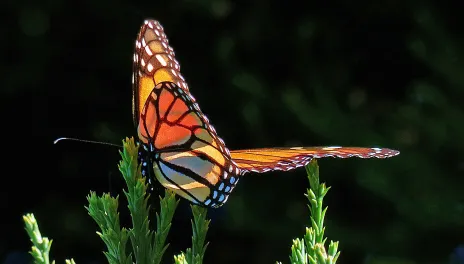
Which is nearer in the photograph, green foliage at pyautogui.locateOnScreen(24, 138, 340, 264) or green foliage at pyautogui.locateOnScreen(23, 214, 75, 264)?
green foliage at pyautogui.locateOnScreen(23, 214, 75, 264)

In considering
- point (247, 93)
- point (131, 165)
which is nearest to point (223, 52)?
point (247, 93)

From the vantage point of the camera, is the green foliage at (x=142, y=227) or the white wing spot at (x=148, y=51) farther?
the white wing spot at (x=148, y=51)

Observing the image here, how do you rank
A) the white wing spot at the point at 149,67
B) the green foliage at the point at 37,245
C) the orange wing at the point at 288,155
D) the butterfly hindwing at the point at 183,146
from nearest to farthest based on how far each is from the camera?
the green foliage at the point at 37,245, the orange wing at the point at 288,155, the butterfly hindwing at the point at 183,146, the white wing spot at the point at 149,67

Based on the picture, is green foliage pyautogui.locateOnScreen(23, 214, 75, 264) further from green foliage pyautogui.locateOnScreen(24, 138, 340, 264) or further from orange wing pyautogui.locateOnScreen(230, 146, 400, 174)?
orange wing pyautogui.locateOnScreen(230, 146, 400, 174)

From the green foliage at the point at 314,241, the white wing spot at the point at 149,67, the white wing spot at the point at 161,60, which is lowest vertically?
the green foliage at the point at 314,241

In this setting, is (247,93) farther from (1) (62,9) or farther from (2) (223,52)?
(1) (62,9)

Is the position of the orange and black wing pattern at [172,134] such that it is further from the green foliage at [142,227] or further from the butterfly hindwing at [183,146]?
the green foliage at [142,227]

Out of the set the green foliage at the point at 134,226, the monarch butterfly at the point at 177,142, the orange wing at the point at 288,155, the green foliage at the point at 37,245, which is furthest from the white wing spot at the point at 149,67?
the green foliage at the point at 37,245

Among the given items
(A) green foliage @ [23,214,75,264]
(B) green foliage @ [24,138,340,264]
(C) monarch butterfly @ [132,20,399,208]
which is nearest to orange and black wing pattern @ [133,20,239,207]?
(C) monarch butterfly @ [132,20,399,208]

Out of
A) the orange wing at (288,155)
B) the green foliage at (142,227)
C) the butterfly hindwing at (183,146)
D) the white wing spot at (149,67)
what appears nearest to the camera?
the green foliage at (142,227)

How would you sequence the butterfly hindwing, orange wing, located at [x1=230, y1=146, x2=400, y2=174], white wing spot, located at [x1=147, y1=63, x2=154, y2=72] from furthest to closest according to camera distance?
white wing spot, located at [x1=147, y1=63, x2=154, y2=72]
the butterfly hindwing
orange wing, located at [x1=230, y1=146, x2=400, y2=174]
